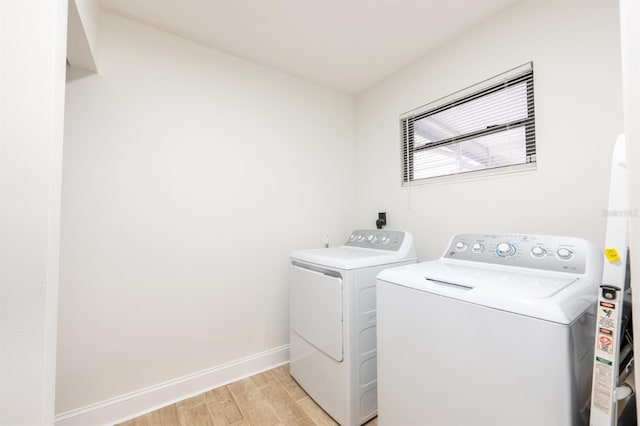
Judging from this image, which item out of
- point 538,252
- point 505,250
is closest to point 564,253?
point 538,252

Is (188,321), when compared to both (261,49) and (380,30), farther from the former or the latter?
(380,30)

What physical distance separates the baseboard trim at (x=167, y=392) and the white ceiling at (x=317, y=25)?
2.28 metres

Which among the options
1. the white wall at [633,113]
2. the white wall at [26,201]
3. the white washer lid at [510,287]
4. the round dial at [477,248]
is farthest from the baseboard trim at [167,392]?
the white wall at [633,113]

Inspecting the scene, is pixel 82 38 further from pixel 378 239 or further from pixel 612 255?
pixel 612 255

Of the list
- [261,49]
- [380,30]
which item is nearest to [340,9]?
[380,30]

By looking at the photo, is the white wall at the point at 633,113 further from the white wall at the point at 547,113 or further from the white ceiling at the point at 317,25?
the white ceiling at the point at 317,25

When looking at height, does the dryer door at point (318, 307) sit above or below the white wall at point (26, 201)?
below

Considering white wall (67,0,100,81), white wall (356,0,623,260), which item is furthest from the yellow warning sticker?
white wall (67,0,100,81)

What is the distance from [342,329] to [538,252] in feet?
3.26

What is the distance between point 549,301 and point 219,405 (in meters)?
1.81

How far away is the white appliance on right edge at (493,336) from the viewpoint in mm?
724

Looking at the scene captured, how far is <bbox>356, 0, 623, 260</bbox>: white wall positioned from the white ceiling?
0.18m

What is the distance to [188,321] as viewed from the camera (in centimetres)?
174

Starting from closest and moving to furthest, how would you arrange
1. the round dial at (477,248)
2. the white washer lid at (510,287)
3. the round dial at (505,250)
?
1. the white washer lid at (510,287)
2. the round dial at (505,250)
3. the round dial at (477,248)
